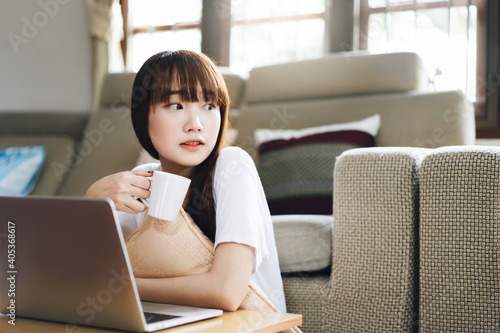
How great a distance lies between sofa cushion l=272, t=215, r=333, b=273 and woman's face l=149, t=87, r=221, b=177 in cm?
39

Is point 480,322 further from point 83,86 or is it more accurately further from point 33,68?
point 33,68

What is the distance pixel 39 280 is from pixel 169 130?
37 centimetres

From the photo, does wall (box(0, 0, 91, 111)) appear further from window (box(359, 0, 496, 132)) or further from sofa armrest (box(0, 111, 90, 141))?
window (box(359, 0, 496, 132))

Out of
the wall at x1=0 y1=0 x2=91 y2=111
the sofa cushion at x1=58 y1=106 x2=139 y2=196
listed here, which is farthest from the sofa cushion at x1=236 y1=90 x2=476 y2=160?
the wall at x1=0 y1=0 x2=91 y2=111

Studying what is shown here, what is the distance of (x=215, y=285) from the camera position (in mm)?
816

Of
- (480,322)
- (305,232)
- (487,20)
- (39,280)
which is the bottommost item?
(480,322)

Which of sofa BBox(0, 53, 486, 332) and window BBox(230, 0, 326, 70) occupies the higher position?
window BBox(230, 0, 326, 70)

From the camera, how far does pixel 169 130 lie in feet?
3.27

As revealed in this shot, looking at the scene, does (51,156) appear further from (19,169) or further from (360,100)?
(360,100)

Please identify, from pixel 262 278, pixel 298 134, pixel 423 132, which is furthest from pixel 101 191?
pixel 423 132

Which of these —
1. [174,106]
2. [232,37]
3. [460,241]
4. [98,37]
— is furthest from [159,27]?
[460,241]

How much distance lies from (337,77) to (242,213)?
1.33 meters

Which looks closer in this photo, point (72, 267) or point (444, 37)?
point (72, 267)

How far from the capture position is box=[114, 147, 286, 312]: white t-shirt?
869 mm
